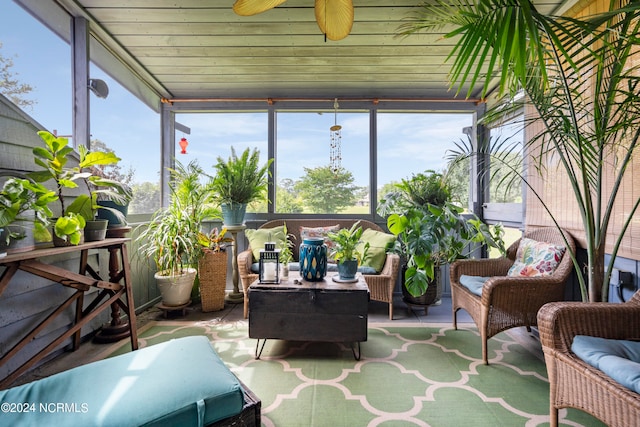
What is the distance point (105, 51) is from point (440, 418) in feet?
12.4

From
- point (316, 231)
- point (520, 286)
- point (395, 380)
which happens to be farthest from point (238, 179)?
point (520, 286)

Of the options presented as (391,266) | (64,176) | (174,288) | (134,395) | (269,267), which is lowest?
(174,288)

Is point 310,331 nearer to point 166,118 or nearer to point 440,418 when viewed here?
point 440,418

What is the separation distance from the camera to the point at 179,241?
2.78 m

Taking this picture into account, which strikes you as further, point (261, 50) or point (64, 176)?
point (261, 50)

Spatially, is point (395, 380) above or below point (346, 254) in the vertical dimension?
below

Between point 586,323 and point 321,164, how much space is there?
2957 millimetres

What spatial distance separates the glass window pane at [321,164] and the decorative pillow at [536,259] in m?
1.79

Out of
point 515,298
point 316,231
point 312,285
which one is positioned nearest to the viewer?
point 515,298

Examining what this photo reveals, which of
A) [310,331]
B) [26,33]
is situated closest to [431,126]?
[310,331]

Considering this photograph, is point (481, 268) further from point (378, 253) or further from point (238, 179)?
point (238, 179)

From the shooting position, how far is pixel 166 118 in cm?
378

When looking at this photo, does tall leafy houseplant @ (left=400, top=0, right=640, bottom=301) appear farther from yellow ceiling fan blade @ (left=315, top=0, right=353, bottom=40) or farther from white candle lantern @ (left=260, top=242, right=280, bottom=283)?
white candle lantern @ (left=260, top=242, right=280, bottom=283)

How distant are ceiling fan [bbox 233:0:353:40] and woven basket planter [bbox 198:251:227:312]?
218cm
